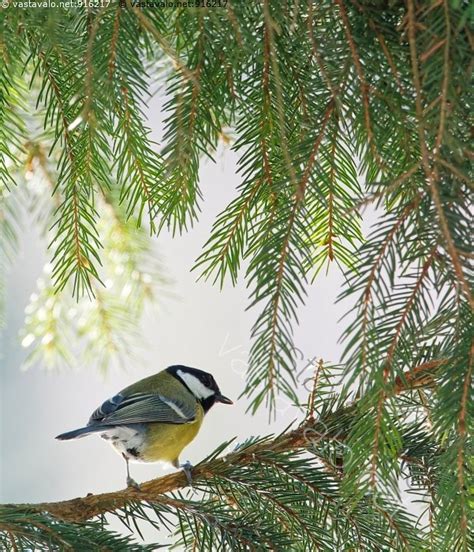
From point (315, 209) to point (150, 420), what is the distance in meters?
0.86

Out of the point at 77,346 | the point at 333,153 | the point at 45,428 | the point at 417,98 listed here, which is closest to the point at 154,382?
the point at 77,346

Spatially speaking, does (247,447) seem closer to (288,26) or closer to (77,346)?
(288,26)

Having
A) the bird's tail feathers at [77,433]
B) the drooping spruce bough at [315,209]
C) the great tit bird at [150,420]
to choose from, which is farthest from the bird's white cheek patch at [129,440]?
the drooping spruce bough at [315,209]

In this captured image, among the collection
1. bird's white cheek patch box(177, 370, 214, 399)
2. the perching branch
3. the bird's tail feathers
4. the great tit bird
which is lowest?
the perching branch

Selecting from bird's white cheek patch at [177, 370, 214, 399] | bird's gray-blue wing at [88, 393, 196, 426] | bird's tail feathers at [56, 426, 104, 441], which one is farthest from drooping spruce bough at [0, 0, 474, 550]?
bird's white cheek patch at [177, 370, 214, 399]

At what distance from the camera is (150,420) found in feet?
5.03

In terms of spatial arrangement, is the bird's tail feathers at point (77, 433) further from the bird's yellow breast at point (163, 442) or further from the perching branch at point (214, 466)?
the perching branch at point (214, 466)

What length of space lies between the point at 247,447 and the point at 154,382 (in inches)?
35.5

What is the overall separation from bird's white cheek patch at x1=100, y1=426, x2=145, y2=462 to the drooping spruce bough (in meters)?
0.68

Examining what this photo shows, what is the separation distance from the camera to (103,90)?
0.64m

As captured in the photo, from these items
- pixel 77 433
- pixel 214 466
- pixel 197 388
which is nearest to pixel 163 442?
pixel 197 388

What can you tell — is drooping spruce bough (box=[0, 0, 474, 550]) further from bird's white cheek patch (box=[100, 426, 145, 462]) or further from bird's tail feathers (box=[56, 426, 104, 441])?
bird's white cheek patch (box=[100, 426, 145, 462])

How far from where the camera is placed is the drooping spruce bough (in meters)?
0.57

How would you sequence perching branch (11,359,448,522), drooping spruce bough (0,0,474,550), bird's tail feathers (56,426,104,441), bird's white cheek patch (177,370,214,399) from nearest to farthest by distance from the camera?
drooping spruce bough (0,0,474,550), perching branch (11,359,448,522), bird's tail feathers (56,426,104,441), bird's white cheek patch (177,370,214,399)
